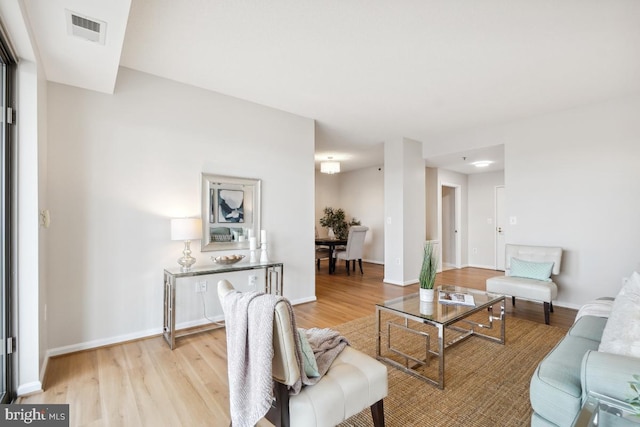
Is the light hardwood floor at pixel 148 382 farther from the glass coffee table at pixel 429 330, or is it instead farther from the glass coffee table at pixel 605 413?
the glass coffee table at pixel 605 413

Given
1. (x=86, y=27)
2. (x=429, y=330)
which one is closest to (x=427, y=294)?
(x=429, y=330)

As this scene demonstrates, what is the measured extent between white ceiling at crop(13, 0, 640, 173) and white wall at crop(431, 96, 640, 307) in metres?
0.33

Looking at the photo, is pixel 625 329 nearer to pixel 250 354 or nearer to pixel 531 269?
pixel 250 354

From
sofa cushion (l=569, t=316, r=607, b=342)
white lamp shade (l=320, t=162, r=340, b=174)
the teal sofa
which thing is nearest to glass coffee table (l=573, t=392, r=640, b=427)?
the teal sofa

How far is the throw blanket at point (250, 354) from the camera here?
50.9 inches

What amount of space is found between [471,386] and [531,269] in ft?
7.83

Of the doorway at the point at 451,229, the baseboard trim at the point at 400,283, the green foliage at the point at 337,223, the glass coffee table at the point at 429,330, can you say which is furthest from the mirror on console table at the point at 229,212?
the doorway at the point at 451,229

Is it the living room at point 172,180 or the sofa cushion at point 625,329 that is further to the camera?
the living room at point 172,180

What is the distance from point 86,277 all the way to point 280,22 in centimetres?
265

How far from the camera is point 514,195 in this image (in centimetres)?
445

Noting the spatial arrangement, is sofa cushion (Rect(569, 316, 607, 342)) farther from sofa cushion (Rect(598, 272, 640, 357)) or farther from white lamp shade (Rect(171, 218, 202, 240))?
white lamp shade (Rect(171, 218, 202, 240))

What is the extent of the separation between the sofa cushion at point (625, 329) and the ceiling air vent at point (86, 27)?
3.19 metres

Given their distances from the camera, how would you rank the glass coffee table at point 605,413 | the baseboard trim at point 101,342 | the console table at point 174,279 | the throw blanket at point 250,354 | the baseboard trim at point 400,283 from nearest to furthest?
1. the glass coffee table at point 605,413
2. the throw blanket at point 250,354
3. the baseboard trim at point 101,342
4. the console table at point 174,279
5. the baseboard trim at point 400,283

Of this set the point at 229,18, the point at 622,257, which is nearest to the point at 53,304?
the point at 229,18
